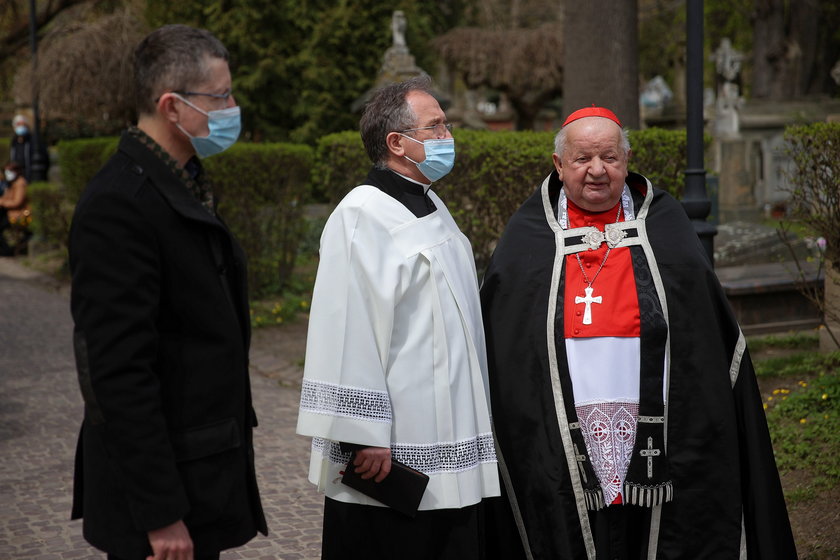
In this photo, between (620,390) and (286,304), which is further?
(286,304)

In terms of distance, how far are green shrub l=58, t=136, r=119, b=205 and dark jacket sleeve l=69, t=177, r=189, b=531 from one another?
11.7 m

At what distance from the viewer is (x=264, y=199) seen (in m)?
10.7

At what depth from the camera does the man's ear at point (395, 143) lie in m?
3.20

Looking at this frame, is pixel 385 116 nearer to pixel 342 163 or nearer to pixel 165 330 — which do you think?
pixel 165 330

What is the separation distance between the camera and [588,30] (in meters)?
8.98

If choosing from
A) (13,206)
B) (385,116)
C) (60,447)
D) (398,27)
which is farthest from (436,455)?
(398,27)

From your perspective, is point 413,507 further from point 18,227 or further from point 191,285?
point 18,227

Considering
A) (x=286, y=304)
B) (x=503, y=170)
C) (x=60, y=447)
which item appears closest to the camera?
(x=60, y=447)

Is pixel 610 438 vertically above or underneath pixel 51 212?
above

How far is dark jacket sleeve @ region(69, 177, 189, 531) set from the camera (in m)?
2.27

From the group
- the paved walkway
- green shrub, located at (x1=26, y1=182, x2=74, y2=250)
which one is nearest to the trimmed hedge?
the paved walkway

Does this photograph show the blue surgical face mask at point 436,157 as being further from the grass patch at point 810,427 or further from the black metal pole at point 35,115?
the black metal pole at point 35,115

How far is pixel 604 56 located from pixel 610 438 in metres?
6.06

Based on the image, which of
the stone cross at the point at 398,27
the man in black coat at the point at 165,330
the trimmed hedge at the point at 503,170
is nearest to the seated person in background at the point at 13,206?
the stone cross at the point at 398,27
